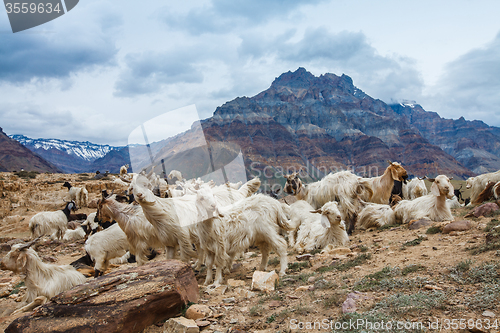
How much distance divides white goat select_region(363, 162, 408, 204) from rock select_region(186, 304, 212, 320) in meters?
9.14

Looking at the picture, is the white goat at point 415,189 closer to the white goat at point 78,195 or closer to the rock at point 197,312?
the rock at point 197,312

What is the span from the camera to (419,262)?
5117 millimetres

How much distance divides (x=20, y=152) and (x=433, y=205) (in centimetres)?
12251

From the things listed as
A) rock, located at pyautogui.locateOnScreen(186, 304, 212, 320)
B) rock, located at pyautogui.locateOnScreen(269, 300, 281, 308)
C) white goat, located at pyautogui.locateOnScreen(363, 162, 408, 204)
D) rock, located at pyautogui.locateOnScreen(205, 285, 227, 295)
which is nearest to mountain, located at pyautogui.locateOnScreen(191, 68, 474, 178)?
white goat, located at pyautogui.locateOnScreen(363, 162, 408, 204)

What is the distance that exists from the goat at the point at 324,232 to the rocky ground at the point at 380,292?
945 millimetres

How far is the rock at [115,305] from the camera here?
3.79m

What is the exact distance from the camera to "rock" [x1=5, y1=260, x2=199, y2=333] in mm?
Result: 3789

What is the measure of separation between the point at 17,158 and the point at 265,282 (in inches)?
4519

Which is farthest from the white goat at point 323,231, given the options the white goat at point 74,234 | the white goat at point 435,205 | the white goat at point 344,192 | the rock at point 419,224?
the white goat at point 74,234

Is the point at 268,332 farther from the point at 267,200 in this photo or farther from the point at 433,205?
the point at 433,205

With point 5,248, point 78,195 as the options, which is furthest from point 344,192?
point 78,195

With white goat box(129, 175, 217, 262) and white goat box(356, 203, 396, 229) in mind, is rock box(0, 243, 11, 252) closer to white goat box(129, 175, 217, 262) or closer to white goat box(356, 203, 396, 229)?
white goat box(129, 175, 217, 262)

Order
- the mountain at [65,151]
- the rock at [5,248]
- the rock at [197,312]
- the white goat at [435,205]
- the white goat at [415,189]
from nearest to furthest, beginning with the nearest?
the rock at [197,312], the white goat at [435,205], the rock at [5,248], the white goat at [415,189], the mountain at [65,151]

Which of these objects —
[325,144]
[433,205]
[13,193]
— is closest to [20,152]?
[13,193]
